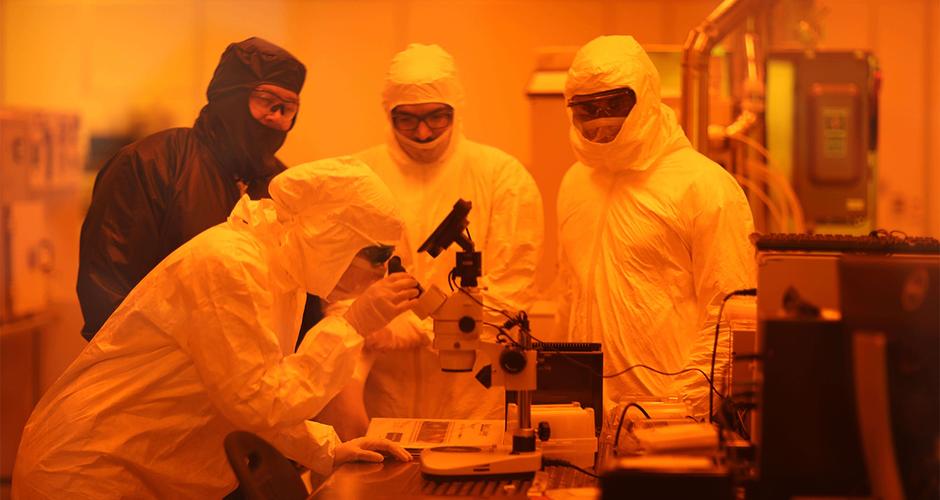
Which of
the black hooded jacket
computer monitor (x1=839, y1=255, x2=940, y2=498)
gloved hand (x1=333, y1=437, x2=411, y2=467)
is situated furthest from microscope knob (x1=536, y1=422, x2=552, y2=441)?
the black hooded jacket

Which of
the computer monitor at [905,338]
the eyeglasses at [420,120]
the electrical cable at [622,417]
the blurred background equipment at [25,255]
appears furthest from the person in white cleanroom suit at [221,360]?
the blurred background equipment at [25,255]

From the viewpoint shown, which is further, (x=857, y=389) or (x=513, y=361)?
(x=513, y=361)

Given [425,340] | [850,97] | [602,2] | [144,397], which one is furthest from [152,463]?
[602,2]

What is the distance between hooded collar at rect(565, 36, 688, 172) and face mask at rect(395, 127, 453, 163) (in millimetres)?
403

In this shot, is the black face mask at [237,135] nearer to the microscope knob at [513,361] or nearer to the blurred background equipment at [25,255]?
the microscope knob at [513,361]

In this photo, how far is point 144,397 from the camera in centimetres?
211

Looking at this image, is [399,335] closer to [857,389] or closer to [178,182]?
[178,182]

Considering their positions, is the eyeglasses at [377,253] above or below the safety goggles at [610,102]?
below

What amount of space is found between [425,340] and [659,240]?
2.21 ft

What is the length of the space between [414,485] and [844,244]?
0.84 metres

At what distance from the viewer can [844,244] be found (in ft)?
6.21

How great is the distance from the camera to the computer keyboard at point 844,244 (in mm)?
1864

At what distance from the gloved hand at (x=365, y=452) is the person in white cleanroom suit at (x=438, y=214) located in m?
0.74

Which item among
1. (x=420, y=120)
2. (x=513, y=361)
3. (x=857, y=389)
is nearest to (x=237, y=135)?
(x=420, y=120)
